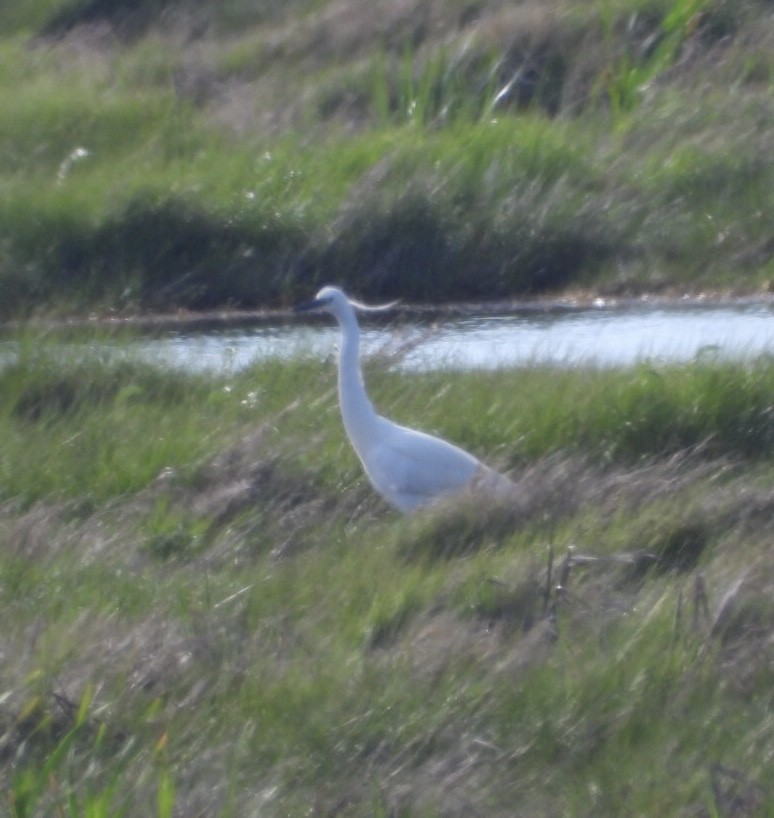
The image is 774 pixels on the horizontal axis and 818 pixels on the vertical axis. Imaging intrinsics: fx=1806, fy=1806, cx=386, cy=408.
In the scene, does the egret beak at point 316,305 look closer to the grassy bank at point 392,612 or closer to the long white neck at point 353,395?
the long white neck at point 353,395

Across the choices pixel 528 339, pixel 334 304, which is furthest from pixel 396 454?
pixel 528 339

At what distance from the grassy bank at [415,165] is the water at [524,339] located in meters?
0.59

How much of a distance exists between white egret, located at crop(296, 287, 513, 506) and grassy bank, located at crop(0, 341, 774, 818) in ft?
0.55

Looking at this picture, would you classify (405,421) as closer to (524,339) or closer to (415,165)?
(524,339)

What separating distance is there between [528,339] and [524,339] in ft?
0.08

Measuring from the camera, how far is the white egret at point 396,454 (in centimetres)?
620

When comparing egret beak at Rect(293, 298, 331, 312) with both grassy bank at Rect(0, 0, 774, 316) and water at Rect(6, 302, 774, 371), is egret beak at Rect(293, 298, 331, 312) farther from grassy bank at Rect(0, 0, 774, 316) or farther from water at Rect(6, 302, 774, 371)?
grassy bank at Rect(0, 0, 774, 316)

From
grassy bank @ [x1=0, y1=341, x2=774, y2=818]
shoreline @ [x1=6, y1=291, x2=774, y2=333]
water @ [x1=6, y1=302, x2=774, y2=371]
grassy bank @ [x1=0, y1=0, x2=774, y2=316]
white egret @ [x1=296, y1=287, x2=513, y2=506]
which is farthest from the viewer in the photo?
grassy bank @ [x1=0, y1=0, x2=774, y2=316]

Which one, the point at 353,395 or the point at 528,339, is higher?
the point at 353,395

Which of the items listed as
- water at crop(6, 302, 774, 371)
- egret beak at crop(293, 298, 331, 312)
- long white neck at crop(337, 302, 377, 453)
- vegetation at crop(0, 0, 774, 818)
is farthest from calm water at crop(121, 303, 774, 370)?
long white neck at crop(337, 302, 377, 453)

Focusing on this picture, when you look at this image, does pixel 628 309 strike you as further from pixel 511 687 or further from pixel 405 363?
pixel 511 687

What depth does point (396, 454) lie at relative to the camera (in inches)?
249

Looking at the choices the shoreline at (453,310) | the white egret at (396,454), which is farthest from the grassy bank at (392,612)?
the shoreline at (453,310)

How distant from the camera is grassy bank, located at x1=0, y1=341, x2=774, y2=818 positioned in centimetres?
401
